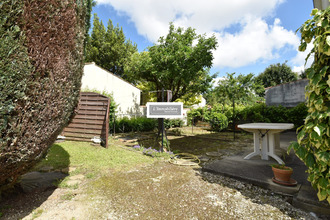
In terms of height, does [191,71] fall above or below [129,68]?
below

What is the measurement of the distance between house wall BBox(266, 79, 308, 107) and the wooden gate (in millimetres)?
13823

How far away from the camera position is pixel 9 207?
7.47 feet

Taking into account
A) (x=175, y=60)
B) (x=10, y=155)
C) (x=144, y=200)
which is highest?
(x=175, y=60)

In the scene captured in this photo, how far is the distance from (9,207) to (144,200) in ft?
6.41

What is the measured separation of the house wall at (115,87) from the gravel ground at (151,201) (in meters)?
8.26

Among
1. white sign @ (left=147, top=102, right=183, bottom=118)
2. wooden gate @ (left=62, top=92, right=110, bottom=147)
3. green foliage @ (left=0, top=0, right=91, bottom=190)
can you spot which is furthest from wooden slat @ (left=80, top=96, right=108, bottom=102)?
green foliage @ (left=0, top=0, right=91, bottom=190)

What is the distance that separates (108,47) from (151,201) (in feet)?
71.4

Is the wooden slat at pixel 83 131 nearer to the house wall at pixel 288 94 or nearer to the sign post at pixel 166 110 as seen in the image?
the sign post at pixel 166 110

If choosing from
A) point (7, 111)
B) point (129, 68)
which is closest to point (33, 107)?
point (7, 111)

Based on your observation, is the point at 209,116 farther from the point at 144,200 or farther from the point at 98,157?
the point at 144,200

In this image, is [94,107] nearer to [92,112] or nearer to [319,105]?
[92,112]

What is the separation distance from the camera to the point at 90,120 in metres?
7.01

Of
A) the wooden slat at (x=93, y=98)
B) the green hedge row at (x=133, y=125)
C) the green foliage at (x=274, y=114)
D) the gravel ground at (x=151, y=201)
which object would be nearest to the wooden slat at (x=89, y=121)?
the wooden slat at (x=93, y=98)

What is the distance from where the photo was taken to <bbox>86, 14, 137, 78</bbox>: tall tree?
20.3m
